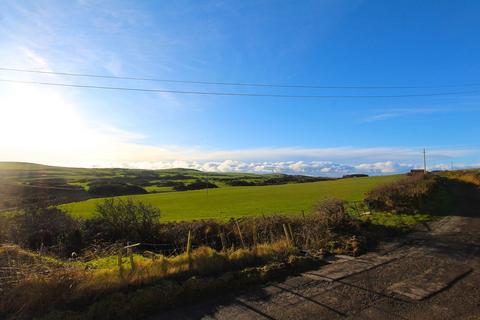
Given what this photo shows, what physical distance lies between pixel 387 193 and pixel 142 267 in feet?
85.2

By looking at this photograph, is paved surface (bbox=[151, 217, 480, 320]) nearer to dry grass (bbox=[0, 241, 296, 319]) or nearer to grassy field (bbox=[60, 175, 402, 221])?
dry grass (bbox=[0, 241, 296, 319])

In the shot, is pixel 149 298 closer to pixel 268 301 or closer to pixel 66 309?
pixel 66 309

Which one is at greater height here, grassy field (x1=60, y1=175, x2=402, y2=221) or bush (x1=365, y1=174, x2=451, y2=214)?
bush (x1=365, y1=174, x2=451, y2=214)

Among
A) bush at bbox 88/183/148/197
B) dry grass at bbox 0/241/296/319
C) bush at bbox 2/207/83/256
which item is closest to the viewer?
dry grass at bbox 0/241/296/319

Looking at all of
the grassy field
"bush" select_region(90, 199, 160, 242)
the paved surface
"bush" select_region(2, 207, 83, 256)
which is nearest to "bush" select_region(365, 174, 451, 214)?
the grassy field

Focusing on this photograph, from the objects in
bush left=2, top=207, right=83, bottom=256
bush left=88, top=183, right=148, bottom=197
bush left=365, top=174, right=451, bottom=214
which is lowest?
bush left=88, top=183, right=148, bottom=197

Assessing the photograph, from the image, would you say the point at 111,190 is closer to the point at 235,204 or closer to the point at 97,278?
the point at 235,204

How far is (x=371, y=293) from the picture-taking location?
8359 mm

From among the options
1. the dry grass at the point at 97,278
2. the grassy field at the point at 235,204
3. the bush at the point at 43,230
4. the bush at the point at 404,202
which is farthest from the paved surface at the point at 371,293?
the bush at the point at 404,202

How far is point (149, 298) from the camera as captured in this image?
7.84 meters

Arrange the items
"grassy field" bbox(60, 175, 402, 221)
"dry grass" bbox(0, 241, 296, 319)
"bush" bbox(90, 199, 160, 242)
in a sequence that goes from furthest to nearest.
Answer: "grassy field" bbox(60, 175, 402, 221) < "bush" bbox(90, 199, 160, 242) < "dry grass" bbox(0, 241, 296, 319)

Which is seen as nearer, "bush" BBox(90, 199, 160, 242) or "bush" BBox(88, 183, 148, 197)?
"bush" BBox(90, 199, 160, 242)

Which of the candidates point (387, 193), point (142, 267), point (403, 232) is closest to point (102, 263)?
point (142, 267)

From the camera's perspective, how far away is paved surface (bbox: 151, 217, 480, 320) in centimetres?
727
